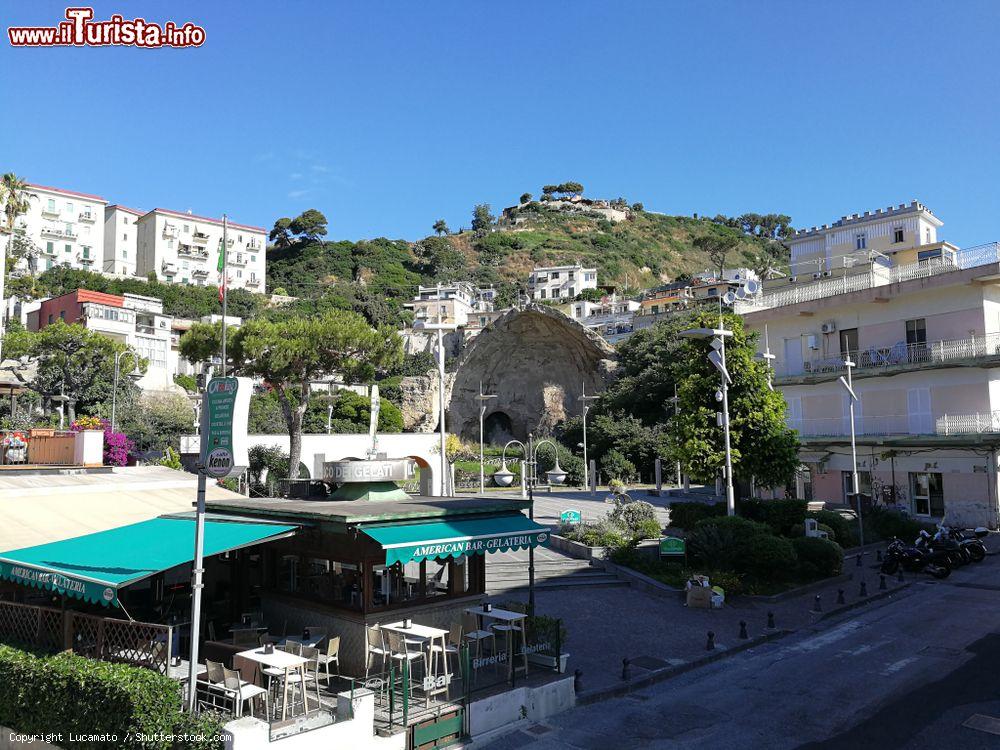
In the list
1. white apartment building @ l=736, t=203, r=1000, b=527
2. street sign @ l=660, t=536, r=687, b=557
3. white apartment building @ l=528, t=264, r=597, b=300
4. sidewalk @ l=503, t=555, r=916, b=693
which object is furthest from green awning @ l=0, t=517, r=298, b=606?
white apartment building @ l=528, t=264, r=597, b=300

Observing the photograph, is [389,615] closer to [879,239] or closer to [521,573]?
[521,573]

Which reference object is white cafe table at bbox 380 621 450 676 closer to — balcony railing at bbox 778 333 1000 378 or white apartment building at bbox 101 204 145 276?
balcony railing at bbox 778 333 1000 378

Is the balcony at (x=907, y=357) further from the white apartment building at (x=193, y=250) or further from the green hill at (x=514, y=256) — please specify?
the white apartment building at (x=193, y=250)

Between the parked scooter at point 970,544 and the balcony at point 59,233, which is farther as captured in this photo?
the balcony at point 59,233

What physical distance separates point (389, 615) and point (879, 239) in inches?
1905

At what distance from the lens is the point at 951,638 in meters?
13.5

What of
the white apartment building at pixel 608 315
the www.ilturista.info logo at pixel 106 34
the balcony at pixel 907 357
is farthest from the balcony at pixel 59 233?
the balcony at pixel 907 357

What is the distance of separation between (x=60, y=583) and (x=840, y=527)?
75.2 feet

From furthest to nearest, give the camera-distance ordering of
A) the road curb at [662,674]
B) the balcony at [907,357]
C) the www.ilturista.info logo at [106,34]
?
the balcony at [907,357] → the www.ilturista.info logo at [106,34] → the road curb at [662,674]

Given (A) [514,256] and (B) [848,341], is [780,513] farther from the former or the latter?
(A) [514,256]

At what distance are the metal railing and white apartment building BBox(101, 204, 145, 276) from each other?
92.0 m

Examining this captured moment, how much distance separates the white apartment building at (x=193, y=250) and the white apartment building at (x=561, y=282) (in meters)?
43.8

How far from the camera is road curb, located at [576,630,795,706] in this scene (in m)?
10.7

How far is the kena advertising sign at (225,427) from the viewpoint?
7793mm
